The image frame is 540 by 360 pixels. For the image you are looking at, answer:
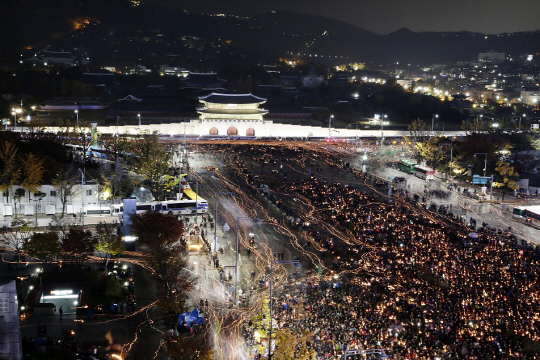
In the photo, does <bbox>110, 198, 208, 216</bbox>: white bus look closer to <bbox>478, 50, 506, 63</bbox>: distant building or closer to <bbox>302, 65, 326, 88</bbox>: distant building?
<bbox>302, 65, 326, 88</bbox>: distant building

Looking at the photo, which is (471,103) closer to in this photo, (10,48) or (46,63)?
(46,63)

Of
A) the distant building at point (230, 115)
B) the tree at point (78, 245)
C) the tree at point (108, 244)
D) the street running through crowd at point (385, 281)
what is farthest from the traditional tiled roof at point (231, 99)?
the tree at point (78, 245)

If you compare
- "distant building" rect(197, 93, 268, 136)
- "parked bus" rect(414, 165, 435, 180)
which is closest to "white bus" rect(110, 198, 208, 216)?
"parked bus" rect(414, 165, 435, 180)

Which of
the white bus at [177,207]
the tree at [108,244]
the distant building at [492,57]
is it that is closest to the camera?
the tree at [108,244]

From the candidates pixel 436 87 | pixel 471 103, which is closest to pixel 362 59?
pixel 436 87

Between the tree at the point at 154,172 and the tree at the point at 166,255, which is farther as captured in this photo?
the tree at the point at 154,172

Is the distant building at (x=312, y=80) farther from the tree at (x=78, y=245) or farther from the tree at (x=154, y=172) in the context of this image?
the tree at (x=78, y=245)
